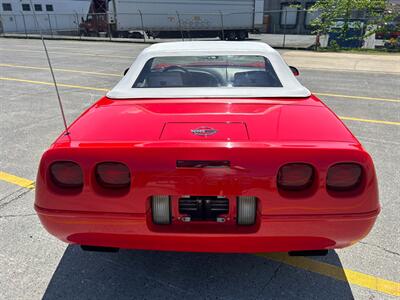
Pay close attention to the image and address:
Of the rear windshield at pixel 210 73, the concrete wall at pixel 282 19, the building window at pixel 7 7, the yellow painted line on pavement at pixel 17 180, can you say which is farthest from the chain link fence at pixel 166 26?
the yellow painted line on pavement at pixel 17 180

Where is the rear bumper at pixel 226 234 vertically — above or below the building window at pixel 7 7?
below

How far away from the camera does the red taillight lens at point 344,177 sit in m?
1.85

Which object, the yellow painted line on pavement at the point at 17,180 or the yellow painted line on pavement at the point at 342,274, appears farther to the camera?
the yellow painted line on pavement at the point at 17,180

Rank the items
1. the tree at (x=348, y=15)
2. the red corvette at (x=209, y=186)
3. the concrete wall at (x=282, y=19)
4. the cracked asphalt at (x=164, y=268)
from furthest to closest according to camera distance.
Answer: the concrete wall at (x=282, y=19)
the tree at (x=348, y=15)
the cracked asphalt at (x=164, y=268)
the red corvette at (x=209, y=186)

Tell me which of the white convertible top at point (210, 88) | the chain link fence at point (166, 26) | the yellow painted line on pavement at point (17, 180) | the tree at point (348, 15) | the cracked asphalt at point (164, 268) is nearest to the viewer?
the cracked asphalt at point (164, 268)

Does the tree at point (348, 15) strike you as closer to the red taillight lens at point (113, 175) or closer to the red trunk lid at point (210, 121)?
the red trunk lid at point (210, 121)

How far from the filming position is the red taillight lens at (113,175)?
1.89 metres

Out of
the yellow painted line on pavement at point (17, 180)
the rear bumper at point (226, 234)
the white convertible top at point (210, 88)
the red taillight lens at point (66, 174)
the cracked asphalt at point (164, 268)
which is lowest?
the yellow painted line on pavement at point (17, 180)

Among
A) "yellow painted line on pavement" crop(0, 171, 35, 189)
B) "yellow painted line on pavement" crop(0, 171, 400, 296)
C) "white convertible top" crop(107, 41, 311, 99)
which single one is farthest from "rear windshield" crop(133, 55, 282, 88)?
"yellow painted line on pavement" crop(0, 171, 35, 189)

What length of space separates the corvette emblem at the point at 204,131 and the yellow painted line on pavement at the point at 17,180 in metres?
2.57

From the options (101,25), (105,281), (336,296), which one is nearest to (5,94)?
(105,281)

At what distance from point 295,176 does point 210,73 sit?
165 cm

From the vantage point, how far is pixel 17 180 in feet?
12.9

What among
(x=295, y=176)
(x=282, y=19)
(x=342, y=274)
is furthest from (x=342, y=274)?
(x=282, y=19)
